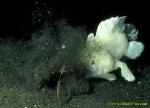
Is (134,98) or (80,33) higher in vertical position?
(80,33)

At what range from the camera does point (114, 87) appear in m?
4.59

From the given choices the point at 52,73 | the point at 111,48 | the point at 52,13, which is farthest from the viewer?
the point at 52,13

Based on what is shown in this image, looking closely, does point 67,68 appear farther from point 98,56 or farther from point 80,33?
point 80,33

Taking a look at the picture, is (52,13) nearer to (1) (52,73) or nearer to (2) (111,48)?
(2) (111,48)

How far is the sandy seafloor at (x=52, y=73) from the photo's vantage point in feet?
12.9

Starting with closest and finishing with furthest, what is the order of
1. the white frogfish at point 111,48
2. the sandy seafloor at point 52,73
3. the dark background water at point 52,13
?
the sandy seafloor at point 52,73
the white frogfish at point 111,48
the dark background water at point 52,13

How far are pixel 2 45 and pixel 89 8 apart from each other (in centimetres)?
271

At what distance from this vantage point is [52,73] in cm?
436

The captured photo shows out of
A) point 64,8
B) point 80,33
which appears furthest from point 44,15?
point 80,33

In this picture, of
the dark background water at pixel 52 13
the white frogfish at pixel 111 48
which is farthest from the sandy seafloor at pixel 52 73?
the white frogfish at pixel 111 48

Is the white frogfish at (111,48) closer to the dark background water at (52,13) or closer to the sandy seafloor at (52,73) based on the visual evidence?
the sandy seafloor at (52,73)

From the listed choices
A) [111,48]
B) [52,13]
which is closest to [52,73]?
[111,48]

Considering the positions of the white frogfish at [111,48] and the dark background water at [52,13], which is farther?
the dark background water at [52,13]

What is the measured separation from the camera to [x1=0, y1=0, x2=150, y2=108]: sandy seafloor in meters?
3.94
